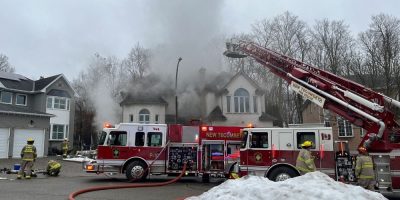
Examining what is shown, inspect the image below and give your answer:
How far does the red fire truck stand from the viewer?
47.7ft

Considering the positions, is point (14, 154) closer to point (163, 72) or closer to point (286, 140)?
point (163, 72)

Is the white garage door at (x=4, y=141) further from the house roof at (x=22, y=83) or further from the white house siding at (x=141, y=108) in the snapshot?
the white house siding at (x=141, y=108)

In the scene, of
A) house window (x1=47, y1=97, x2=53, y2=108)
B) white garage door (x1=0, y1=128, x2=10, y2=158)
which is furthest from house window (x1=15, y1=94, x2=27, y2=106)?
white garage door (x1=0, y1=128, x2=10, y2=158)

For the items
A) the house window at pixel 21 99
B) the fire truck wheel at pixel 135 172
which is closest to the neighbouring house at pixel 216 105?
the house window at pixel 21 99

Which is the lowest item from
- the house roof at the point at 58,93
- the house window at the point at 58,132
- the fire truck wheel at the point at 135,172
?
the fire truck wheel at the point at 135,172

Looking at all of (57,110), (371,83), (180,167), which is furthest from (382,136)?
(57,110)

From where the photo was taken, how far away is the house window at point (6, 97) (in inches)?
1215

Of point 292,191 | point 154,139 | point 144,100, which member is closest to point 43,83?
point 144,100

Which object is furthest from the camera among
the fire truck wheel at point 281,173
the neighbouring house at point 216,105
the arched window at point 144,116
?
the arched window at point 144,116

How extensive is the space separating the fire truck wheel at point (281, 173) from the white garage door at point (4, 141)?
72.4 ft

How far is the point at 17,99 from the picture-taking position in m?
32.7

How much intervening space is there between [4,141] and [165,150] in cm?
1773

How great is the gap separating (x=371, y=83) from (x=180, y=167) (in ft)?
79.4

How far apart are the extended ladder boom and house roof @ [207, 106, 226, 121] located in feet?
53.0
